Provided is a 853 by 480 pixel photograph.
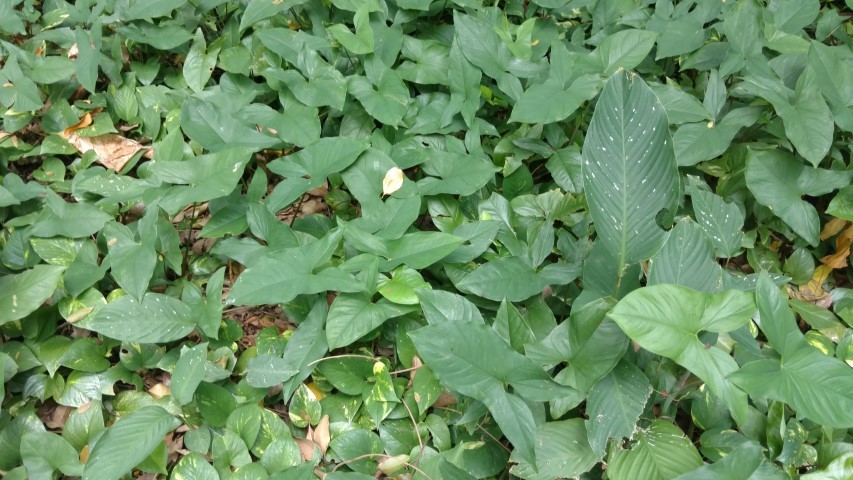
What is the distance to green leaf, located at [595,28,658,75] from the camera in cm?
219

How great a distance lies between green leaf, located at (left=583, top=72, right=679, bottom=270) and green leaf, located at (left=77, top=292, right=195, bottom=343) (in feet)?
4.11

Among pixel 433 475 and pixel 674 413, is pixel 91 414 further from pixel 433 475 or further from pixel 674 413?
pixel 674 413

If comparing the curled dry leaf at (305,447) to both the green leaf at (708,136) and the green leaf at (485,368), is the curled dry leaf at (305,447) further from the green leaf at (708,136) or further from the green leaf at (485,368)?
the green leaf at (708,136)

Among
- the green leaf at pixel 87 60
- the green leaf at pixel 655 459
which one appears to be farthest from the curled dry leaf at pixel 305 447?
the green leaf at pixel 87 60

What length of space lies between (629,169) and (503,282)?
0.52 metres

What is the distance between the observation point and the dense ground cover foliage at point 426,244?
A: 1.44 m

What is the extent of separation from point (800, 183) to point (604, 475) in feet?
4.02

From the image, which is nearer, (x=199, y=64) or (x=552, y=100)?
(x=552, y=100)

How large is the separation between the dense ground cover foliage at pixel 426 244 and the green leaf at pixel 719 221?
1cm

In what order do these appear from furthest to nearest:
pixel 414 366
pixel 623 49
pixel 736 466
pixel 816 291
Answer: pixel 623 49, pixel 816 291, pixel 414 366, pixel 736 466

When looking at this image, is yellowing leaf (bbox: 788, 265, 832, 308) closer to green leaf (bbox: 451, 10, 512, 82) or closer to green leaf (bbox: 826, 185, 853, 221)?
green leaf (bbox: 826, 185, 853, 221)

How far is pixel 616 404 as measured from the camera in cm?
143

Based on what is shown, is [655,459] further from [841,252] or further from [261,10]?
[261,10]

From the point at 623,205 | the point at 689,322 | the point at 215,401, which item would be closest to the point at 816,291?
the point at 623,205
